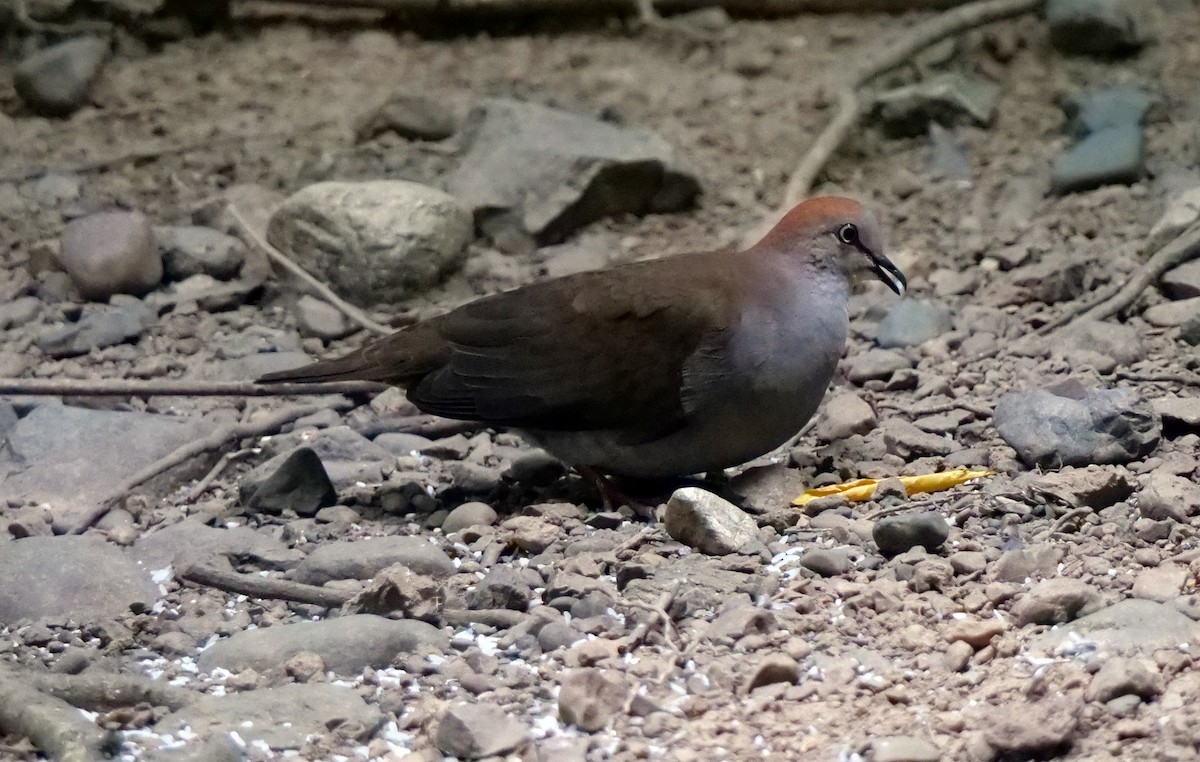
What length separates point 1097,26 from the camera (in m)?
7.13

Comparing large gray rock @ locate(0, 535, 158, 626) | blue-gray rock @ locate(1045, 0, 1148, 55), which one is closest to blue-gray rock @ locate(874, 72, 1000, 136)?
blue-gray rock @ locate(1045, 0, 1148, 55)

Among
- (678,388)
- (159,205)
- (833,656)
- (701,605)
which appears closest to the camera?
(833,656)

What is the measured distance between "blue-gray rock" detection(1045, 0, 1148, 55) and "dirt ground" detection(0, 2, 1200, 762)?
0.08m

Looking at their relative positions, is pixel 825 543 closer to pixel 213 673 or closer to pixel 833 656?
pixel 833 656

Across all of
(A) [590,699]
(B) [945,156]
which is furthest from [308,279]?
(A) [590,699]

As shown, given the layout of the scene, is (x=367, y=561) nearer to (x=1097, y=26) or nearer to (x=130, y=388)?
(x=130, y=388)

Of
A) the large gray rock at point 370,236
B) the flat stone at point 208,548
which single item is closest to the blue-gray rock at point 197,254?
the large gray rock at point 370,236

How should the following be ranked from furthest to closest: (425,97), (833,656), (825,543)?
(425,97) → (825,543) → (833,656)

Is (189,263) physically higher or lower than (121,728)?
lower

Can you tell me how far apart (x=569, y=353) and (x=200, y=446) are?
1.23 metres

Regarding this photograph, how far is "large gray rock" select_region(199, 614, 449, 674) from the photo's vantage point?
3.10 metres

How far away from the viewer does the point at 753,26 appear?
771 centimetres

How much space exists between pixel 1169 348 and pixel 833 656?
234 cm

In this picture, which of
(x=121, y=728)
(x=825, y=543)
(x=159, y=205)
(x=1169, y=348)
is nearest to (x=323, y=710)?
(x=121, y=728)
